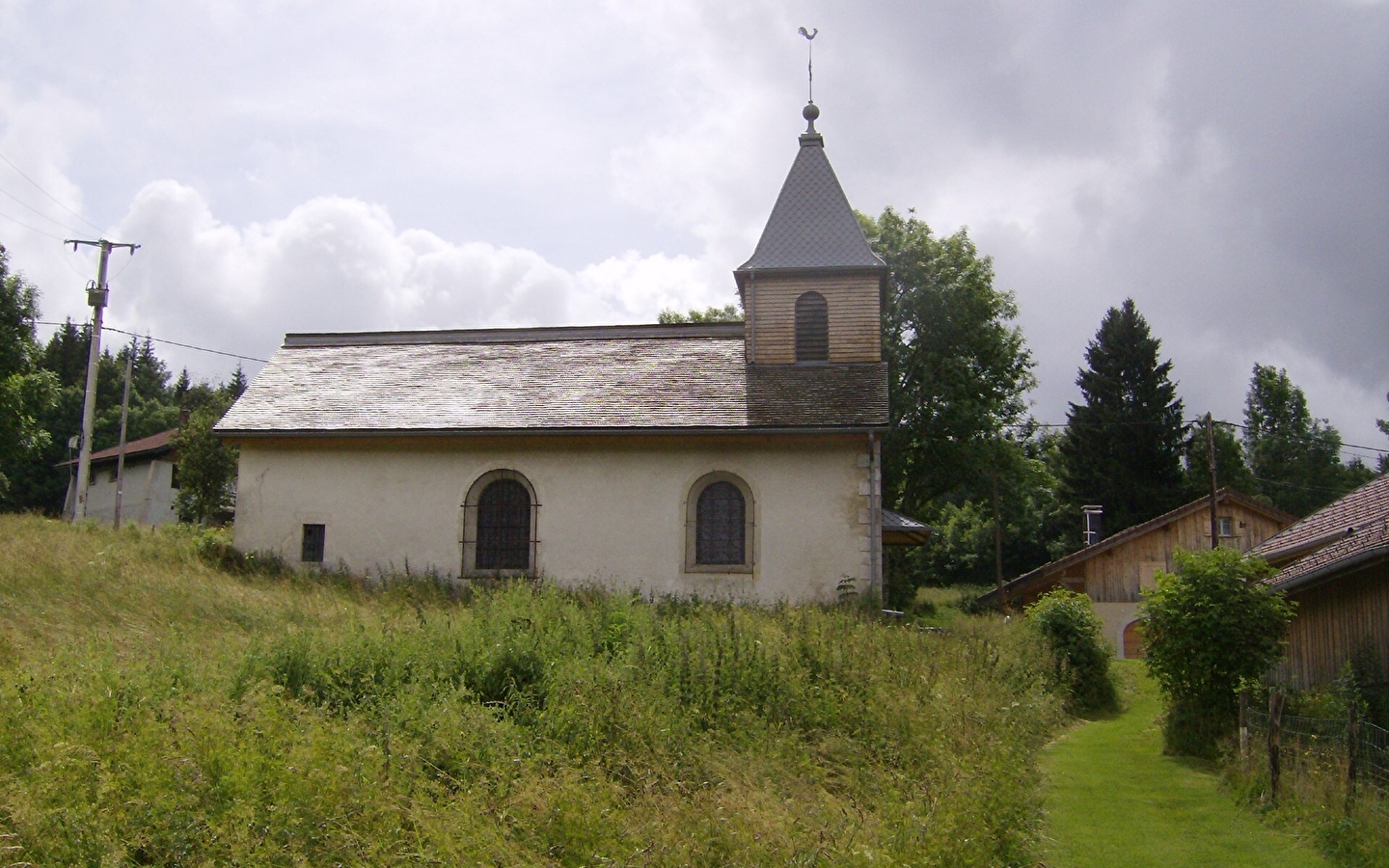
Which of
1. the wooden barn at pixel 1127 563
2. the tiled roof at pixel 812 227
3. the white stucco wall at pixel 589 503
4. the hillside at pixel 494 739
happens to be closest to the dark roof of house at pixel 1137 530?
the wooden barn at pixel 1127 563

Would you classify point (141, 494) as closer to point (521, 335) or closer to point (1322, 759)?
point (521, 335)

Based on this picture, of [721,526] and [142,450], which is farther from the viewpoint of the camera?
[142,450]

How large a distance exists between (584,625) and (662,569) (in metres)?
6.58

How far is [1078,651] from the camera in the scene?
20.5 metres

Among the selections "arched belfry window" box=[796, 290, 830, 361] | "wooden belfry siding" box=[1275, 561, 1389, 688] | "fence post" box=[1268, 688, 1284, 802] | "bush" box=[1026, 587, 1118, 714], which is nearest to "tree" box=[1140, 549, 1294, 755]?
"wooden belfry siding" box=[1275, 561, 1389, 688]

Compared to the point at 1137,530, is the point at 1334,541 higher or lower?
lower

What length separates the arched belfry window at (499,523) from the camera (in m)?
20.0

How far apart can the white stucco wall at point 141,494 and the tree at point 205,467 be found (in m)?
7.77

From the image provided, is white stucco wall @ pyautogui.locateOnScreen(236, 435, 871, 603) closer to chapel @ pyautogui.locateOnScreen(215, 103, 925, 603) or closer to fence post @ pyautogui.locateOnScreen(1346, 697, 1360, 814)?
chapel @ pyautogui.locateOnScreen(215, 103, 925, 603)

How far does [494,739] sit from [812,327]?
49.2 feet

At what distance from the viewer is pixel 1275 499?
5694 centimetres

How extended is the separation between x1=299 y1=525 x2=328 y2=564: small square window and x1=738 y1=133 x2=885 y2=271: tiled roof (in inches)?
408

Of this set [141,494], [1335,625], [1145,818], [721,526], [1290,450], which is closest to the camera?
[1145,818]

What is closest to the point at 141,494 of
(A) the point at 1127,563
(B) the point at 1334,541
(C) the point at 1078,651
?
(A) the point at 1127,563
